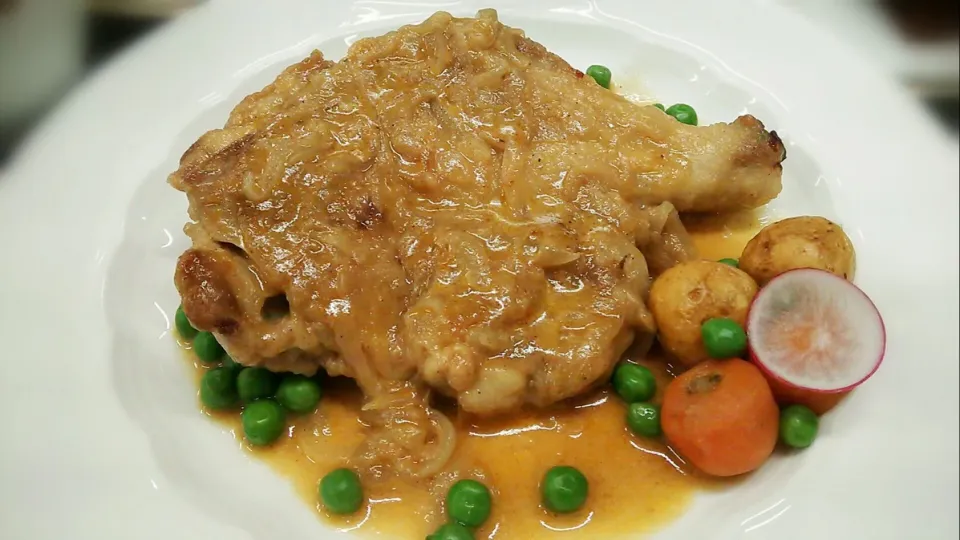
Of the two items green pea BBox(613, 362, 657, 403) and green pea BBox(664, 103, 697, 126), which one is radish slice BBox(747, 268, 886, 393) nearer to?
green pea BBox(613, 362, 657, 403)

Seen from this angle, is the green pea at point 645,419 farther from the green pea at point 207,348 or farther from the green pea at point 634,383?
the green pea at point 207,348

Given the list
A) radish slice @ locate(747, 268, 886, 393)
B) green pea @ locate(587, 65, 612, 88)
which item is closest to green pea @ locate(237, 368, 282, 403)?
radish slice @ locate(747, 268, 886, 393)

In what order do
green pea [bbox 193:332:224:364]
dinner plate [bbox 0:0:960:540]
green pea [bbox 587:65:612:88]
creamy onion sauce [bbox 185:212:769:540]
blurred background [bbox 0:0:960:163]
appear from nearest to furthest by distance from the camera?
dinner plate [bbox 0:0:960:540]
creamy onion sauce [bbox 185:212:769:540]
green pea [bbox 193:332:224:364]
blurred background [bbox 0:0:960:163]
green pea [bbox 587:65:612:88]

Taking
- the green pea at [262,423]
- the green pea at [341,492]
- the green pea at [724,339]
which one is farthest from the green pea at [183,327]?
the green pea at [724,339]

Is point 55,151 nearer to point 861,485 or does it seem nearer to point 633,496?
point 633,496

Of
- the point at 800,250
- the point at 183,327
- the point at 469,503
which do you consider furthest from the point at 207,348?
the point at 800,250

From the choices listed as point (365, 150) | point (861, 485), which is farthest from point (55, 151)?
point (861, 485)
